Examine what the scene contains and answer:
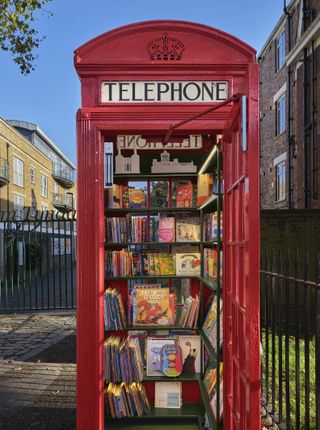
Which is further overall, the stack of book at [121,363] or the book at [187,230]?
the book at [187,230]

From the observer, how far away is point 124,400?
146 inches

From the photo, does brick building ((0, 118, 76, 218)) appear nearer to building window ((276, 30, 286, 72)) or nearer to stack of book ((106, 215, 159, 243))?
building window ((276, 30, 286, 72))

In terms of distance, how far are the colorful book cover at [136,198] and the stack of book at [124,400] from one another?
188cm

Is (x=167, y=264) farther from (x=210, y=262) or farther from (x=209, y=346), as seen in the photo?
(x=209, y=346)

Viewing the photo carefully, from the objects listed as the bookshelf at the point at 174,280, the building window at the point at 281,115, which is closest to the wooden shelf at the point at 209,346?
the bookshelf at the point at 174,280

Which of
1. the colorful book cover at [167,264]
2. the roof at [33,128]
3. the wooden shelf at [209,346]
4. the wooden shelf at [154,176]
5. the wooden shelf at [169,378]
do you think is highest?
the roof at [33,128]

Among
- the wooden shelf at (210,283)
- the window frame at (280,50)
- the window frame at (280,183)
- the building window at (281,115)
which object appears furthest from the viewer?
the window frame at (280,183)

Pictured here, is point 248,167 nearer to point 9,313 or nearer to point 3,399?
point 3,399

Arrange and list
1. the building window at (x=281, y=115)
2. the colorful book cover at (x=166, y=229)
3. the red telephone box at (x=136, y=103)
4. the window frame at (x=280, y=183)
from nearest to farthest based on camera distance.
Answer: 1. the red telephone box at (x=136, y=103)
2. the colorful book cover at (x=166, y=229)
3. the building window at (x=281, y=115)
4. the window frame at (x=280, y=183)

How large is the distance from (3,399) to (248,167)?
4.55 m

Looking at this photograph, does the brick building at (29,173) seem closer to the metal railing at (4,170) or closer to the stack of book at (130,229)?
the metal railing at (4,170)

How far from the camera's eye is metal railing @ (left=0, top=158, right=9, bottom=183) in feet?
73.9

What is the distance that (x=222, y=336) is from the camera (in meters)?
3.08

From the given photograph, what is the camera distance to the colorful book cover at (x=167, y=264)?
411 centimetres
